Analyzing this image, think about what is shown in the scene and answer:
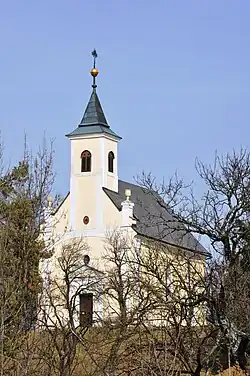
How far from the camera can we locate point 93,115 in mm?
50969

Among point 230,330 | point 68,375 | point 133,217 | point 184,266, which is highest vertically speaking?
point 133,217

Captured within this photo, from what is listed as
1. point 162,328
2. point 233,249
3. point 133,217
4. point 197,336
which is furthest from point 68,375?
point 133,217

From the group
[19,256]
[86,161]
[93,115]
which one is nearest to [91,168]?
[86,161]

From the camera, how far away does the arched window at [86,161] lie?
50188 mm

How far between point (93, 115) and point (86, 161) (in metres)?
2.92

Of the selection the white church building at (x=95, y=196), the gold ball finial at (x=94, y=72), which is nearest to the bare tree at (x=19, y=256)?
the white church building at (x=95, y=196)

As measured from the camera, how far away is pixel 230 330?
18641mm

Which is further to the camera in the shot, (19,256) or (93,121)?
(93,121)

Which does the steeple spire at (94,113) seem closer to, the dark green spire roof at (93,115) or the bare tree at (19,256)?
the dark green spire roof at (93,115)

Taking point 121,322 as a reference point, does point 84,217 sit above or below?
above

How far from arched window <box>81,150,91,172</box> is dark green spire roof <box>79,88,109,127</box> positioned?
1.90 m

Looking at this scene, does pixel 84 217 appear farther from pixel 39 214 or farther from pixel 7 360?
pixel 7 360

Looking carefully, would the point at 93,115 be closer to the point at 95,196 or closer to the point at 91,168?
the point at 91,168

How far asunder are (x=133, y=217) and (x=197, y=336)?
29.6 metres
